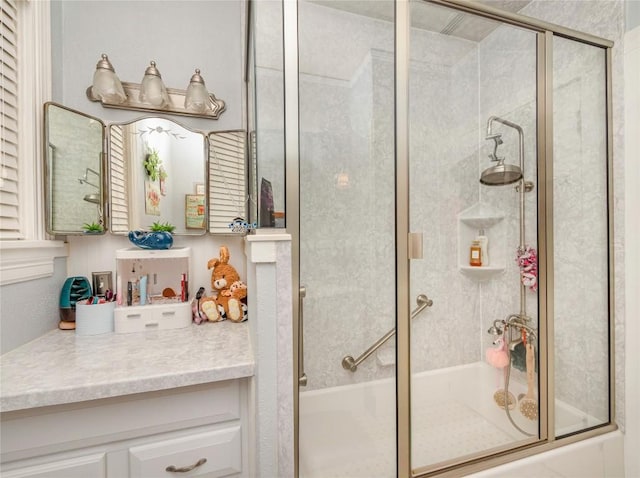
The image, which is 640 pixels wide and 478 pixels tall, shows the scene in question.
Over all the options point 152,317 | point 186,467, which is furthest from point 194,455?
point 152,317

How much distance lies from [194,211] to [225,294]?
0.42 metres

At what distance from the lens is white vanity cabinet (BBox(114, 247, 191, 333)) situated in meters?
1.17

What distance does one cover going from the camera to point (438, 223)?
5.19 feet

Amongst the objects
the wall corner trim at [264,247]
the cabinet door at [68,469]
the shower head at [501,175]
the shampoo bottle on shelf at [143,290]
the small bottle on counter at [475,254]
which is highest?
the shower head at [501,175]

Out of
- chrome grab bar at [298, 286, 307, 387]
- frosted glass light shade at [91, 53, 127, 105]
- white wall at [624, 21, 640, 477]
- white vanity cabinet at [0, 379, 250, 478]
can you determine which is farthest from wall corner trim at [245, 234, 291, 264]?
white wall at [624, 21, 640, 477]

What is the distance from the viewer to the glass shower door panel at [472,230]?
1317 millimetres

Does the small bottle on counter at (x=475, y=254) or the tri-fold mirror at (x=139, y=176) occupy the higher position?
the tri-fold mirror at (x=139, y=176)

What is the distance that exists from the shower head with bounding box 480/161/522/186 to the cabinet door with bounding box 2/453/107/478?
1.88m

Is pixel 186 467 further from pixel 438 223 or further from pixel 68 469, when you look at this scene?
pixel 438 223

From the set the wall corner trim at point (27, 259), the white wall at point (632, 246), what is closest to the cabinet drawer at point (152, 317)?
the wall corner trim at point (27, 259)

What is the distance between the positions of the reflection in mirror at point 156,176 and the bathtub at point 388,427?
0.96 m

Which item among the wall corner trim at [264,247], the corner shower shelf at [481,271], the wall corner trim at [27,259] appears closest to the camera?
the wall corner trim at [264,247]

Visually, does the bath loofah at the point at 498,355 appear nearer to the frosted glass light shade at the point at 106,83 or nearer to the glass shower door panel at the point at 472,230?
the glass shower door panel at the point at 472,230

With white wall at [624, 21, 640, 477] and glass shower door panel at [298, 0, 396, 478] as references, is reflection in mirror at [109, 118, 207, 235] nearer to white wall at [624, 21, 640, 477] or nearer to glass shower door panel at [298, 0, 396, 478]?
glass shower door panel at [298, 0, 396, 478]
